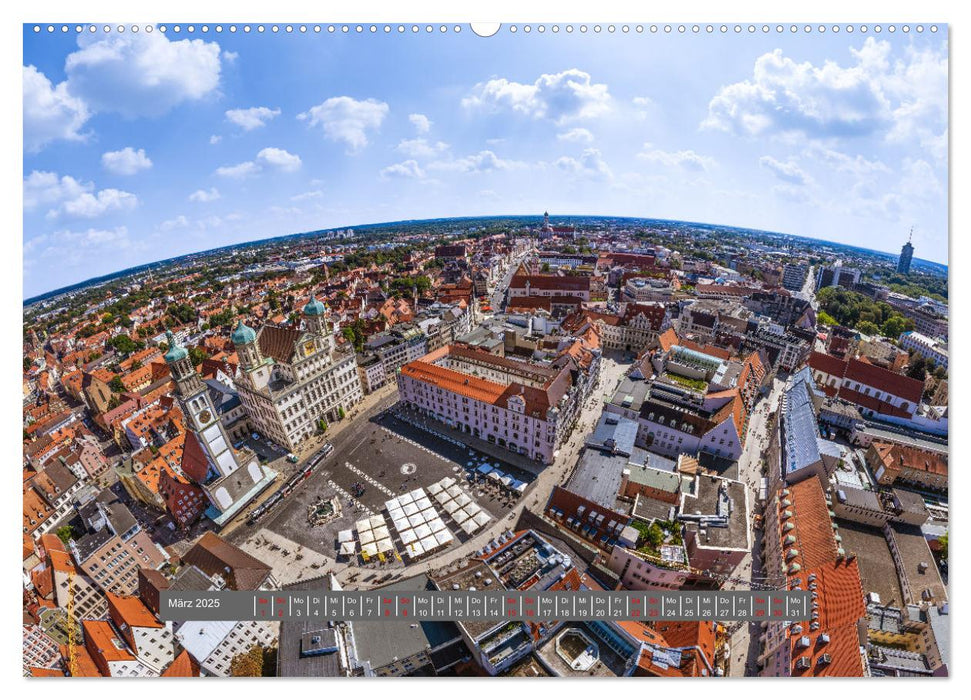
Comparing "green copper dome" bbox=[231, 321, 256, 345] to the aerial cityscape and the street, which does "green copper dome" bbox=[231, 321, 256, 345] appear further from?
the street

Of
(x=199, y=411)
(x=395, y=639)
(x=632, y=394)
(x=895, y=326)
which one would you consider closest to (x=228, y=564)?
(x=199, y=411)

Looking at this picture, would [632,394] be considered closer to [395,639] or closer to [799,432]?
[799,432]

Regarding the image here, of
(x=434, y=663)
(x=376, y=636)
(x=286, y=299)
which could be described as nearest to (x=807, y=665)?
(x=434, y=663)

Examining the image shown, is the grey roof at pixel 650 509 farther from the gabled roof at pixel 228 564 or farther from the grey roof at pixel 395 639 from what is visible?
the gabled roof at pixel 228 564

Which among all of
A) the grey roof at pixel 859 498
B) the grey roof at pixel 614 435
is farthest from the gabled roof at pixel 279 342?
the grey roof at pixel 859 498

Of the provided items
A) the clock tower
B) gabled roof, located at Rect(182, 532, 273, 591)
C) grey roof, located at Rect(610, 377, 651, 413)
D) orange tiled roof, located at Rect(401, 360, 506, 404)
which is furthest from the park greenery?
the clock tower

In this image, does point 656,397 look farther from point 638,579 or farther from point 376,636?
point 376,636
